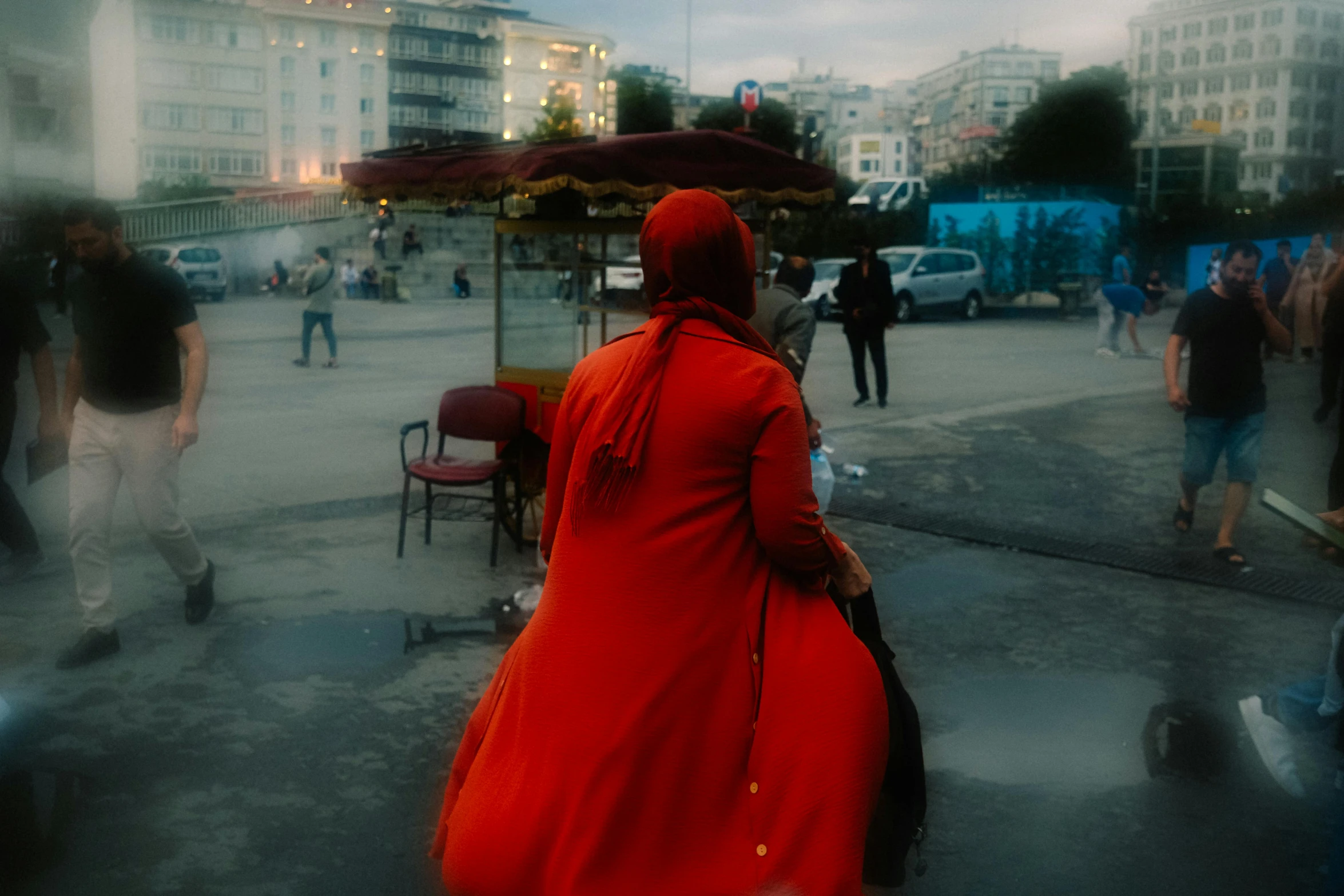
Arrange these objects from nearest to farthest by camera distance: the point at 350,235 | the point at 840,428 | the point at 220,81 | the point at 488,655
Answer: the point at 488,655, the point at 840,428, the point at 350,235, the point at 220,81

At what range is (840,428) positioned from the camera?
1202cm

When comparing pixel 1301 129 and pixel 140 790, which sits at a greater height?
pixel 1301 129

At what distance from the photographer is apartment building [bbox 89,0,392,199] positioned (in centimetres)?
6894

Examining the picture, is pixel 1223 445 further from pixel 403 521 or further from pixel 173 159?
pixel 173 159

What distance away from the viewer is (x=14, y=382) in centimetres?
702

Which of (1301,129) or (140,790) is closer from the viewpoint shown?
(140,790)

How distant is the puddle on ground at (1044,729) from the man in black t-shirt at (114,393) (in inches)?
128

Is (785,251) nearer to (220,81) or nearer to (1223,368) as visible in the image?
(1223,368)

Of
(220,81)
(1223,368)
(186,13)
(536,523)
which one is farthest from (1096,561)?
(220,81)

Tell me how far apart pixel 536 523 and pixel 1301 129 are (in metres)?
20.4

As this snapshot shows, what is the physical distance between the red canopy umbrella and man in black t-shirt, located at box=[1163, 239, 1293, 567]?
2.28 metres

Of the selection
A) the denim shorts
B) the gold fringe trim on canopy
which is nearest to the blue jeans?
the gold fringe trim on canopy

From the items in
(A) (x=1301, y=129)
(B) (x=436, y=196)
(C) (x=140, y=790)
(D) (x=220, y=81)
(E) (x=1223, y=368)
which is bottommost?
(C) (x=140, y=790)

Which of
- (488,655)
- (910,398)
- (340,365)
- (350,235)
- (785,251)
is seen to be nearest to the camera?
(488,655)
